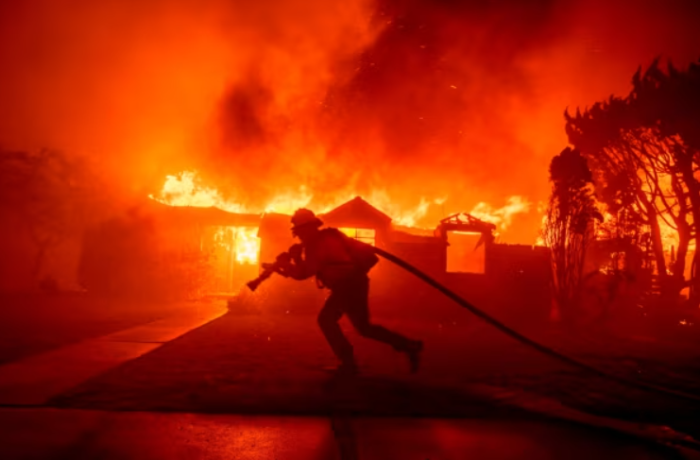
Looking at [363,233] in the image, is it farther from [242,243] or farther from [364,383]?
[364,383]

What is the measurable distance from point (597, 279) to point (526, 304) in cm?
292

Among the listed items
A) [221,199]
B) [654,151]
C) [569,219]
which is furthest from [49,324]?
[654,151]

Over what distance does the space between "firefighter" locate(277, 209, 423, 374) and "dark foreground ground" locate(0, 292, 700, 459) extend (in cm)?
40

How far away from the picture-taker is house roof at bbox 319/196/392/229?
17.7 metres

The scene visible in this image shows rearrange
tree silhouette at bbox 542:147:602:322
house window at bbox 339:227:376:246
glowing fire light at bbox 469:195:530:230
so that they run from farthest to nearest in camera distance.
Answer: glowing fire light at bbox 469:195:530:230, house window at bbox 339:227:376:246, tree silhouette at bbox 542:147:602:322

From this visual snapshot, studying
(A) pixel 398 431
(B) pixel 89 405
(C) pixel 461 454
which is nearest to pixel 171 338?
(B) pixel 89 405

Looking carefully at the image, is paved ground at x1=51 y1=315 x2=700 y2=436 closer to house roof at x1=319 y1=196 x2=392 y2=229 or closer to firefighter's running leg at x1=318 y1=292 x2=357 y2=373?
firefighter's running leg at x1=318 y1=292 x2=357 y2=373

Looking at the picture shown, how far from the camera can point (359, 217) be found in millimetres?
17797

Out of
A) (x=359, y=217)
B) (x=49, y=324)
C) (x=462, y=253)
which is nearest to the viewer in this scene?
(x=49, y=324)

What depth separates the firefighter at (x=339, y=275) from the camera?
5.41 metres

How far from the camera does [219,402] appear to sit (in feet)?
13.8

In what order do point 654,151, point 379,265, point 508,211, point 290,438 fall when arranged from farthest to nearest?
point 508,211 → point 654,151 → point 379,265 → point 290,438

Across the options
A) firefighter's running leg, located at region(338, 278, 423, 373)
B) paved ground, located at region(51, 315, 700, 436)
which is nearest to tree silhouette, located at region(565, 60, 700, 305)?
paved ground, located at region(51, 315, 700, 436)

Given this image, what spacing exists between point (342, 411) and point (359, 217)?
1388 centimetres
